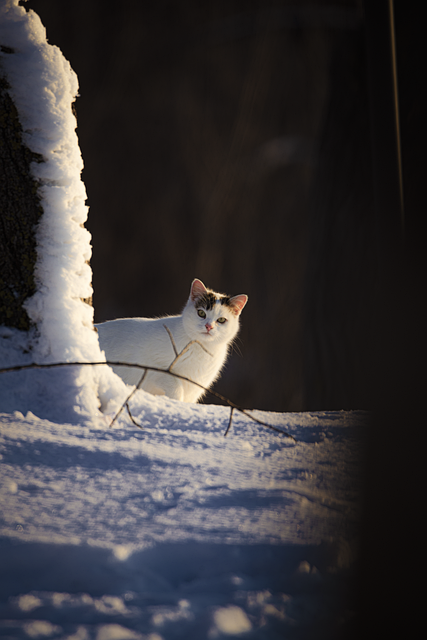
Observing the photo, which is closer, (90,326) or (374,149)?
(374,149)

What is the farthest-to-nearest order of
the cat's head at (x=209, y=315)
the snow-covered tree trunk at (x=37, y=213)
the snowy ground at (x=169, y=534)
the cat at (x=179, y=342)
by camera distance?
the cat's head at (x=209, y=315), the cat at (x=179, y=342), the snow-covered tree trunk at (x=37, y=213), the snowy ground at (x=169, y=534)

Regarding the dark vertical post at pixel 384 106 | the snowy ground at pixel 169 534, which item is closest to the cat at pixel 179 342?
the snowy ground at pixel 169 534

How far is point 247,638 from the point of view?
22 cm

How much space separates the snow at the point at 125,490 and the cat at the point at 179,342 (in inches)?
18.6

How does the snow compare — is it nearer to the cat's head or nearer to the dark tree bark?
the dark tree bark

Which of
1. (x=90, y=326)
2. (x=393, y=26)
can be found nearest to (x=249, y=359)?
(x=90, y=326)

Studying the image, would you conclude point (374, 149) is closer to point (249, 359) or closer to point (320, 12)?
point (320, 12)

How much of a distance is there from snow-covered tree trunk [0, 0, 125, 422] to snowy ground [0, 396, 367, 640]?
127 mm

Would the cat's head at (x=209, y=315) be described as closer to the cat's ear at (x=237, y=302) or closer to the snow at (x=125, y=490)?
the cat's ear at (x=237, y=302)

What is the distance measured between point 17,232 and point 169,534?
1.66 feet

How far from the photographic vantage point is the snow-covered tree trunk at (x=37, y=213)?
0.56m

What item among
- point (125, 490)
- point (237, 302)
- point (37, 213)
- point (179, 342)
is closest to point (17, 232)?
point (37, 213)

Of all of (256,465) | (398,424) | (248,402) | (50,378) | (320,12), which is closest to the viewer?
(398,424)

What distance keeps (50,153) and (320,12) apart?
160 centimetres
